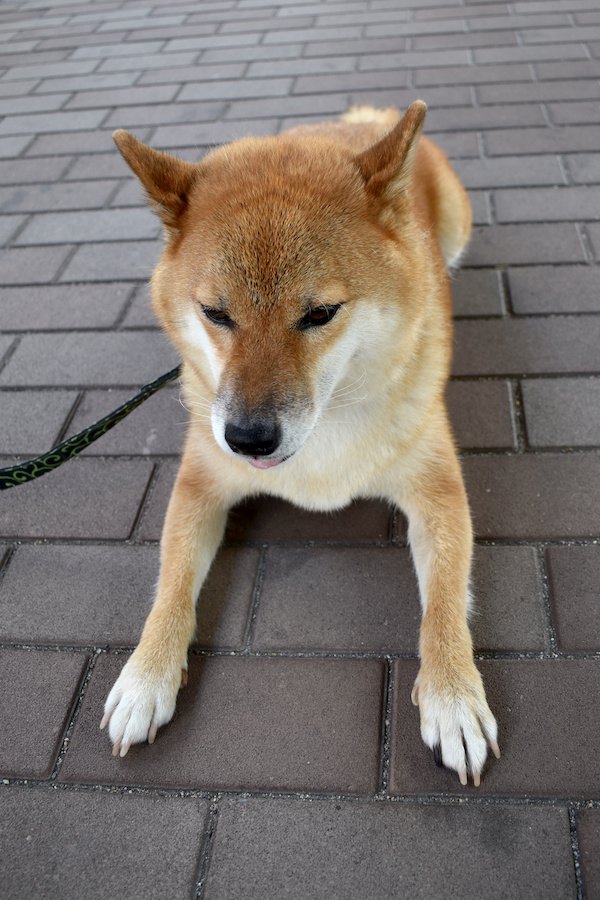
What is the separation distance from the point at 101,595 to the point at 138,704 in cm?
45

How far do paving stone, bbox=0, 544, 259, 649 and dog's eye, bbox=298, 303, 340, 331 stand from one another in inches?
32.7

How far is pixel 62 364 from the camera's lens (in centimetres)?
282

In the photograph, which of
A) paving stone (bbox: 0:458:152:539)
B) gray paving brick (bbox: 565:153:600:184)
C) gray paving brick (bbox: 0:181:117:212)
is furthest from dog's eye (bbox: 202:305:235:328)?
gray paving brick (bbox: 565:153:600:184)

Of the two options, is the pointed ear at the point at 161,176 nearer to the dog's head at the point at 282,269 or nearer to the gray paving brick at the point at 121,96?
the dog's head at the point at 282,269

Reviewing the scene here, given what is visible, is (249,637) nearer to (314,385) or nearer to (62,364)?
(314,385)

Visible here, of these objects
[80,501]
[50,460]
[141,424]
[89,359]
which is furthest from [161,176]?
[89,359]

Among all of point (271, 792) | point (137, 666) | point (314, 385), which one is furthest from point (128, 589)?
point (314, 385)

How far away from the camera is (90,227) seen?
3537 mm

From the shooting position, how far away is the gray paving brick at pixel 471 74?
4.29m

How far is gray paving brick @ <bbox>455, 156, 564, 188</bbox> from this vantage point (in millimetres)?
3459

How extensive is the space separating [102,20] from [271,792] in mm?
6806

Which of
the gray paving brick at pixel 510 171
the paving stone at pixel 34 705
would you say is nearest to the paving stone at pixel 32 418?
the paving stone at pixel 34 705

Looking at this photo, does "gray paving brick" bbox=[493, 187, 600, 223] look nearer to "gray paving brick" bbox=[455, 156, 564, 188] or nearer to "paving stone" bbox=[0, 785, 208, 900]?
"gray paving brick" bbox=[455, 156, 564, 188]

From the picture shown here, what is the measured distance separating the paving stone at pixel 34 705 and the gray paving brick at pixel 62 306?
5.33 ft
